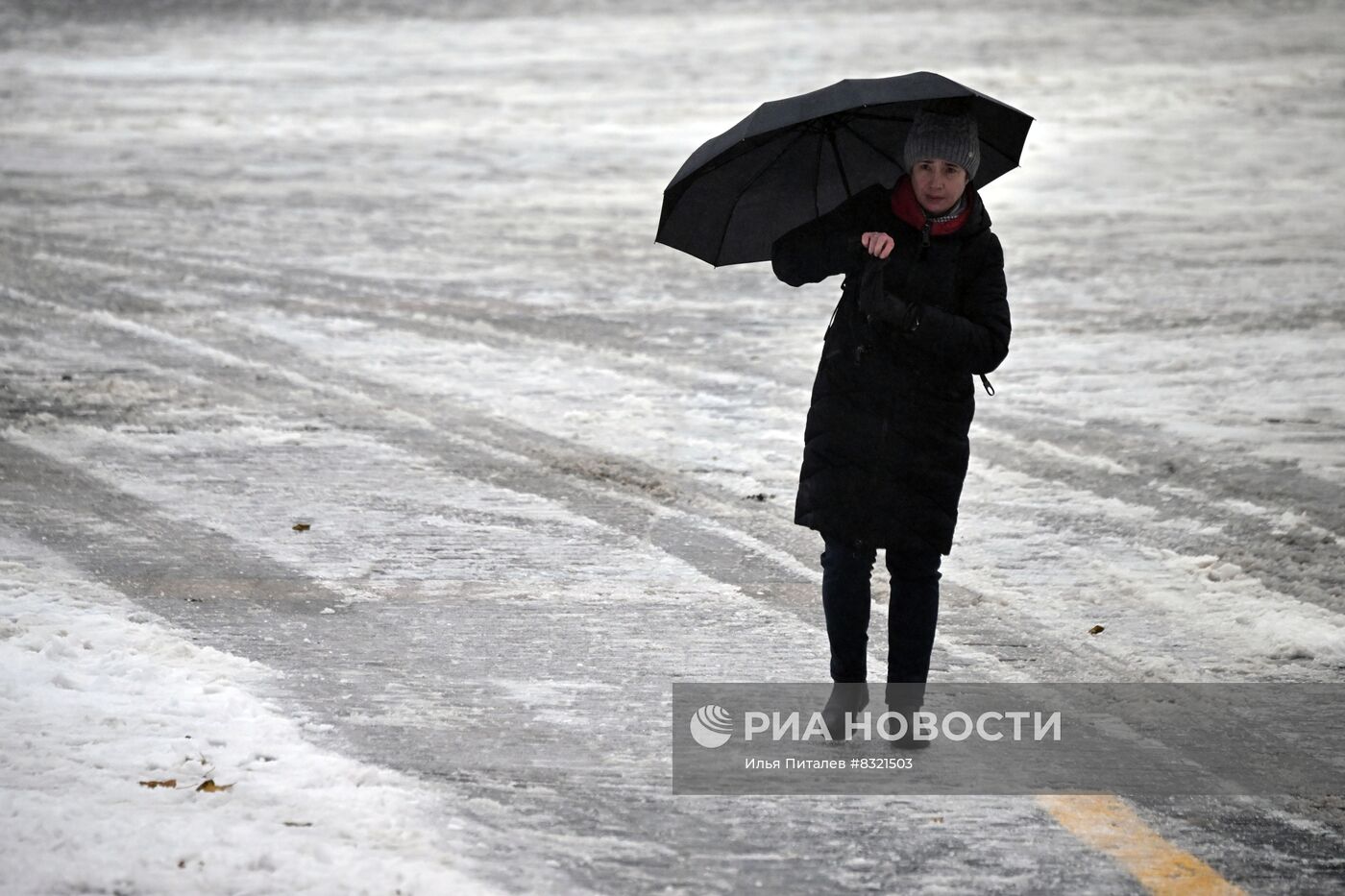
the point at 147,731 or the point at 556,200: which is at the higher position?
the point at 556,200

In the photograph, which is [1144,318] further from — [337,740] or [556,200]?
[337,740]

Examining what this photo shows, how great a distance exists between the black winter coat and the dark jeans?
82 mm

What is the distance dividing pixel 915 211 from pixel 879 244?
140mm

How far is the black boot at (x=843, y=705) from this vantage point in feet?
13.9

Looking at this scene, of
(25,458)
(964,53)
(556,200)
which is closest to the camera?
(25,458)

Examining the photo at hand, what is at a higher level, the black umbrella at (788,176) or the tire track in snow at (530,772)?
the black umbrella at (788,176)

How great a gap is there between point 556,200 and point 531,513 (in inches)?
303


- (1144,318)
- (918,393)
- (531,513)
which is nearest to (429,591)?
(531,513)

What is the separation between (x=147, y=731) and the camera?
4.17 metres

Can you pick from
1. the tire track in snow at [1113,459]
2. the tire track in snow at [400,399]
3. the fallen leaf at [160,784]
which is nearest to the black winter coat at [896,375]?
the fallen leaf at [160,784]

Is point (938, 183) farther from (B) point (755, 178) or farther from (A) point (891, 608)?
(A) point (891, 608)

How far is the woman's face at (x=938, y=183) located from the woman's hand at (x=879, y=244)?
0.13 metres

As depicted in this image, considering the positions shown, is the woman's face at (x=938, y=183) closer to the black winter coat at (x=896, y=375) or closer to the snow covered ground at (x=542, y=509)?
the black winter coat at (x=896, y=375)

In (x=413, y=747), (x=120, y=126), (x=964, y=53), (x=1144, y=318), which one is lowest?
(x=413, y=747)
